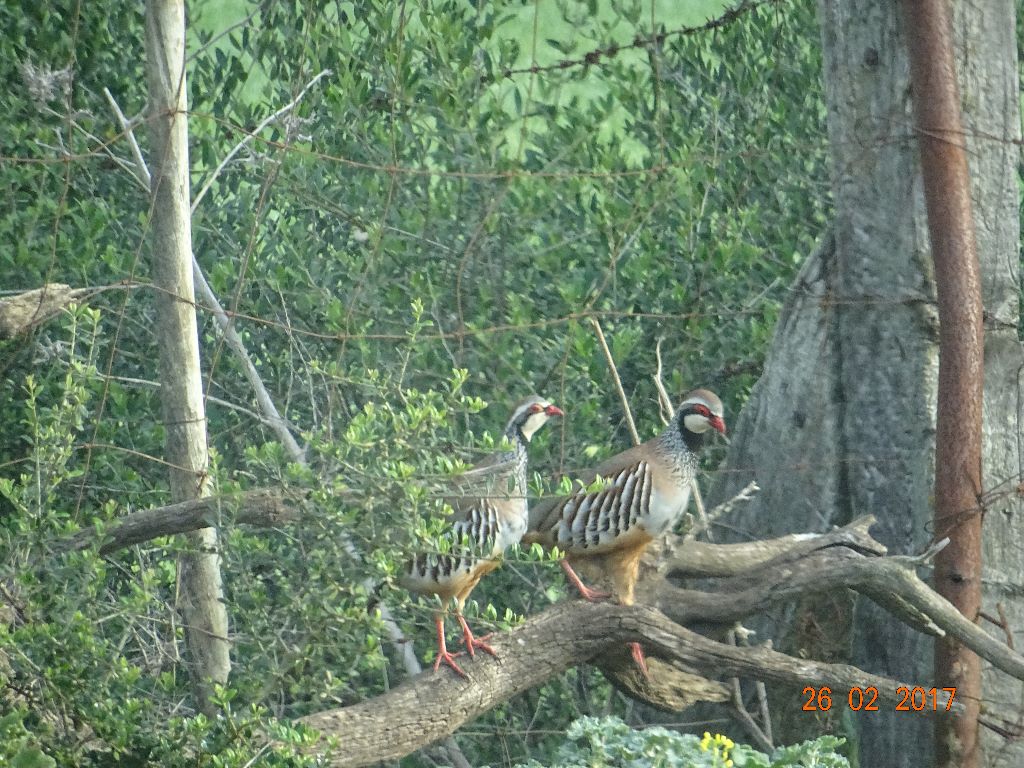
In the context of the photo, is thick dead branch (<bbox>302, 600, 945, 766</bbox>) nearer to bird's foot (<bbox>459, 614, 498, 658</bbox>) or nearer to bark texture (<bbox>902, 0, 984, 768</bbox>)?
bird's foot (<bbox>459, 614, 498, 658</bbox>)

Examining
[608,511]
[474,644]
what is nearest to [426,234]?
[608,511]

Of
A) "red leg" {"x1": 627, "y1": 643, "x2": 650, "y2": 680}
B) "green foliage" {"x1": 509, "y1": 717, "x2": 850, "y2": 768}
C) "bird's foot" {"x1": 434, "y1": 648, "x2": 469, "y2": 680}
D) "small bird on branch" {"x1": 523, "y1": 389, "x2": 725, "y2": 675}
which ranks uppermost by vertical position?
"small bird on branch" {"x1": 523, "y1": 389, "x2": 725, "y2": 675}

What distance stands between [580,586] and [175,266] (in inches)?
60.5

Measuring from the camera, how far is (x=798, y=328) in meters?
5.13

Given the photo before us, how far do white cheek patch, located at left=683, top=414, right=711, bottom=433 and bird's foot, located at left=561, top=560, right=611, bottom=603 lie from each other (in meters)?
0.61

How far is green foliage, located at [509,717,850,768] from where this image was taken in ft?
12.8

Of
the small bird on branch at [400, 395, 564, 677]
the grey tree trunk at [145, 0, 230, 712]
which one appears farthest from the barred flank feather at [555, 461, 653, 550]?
the grey tree trunk at [145, 0, 230, 712]

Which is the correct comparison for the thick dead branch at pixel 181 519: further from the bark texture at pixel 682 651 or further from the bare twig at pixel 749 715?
the bare twig at pixel 749 715

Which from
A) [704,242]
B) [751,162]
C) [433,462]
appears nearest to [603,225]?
[704,242]

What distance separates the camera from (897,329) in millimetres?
4863

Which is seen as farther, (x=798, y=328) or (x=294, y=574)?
(x=798, y=328)

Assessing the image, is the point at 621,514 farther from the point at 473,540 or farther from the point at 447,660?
the point at 447,660

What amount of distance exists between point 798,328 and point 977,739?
1422mm

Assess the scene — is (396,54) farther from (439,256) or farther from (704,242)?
(704,242)
